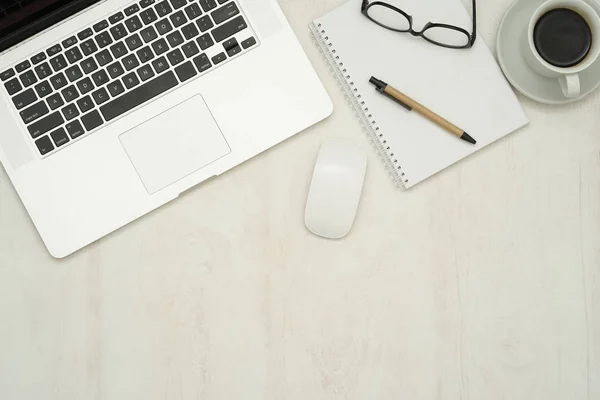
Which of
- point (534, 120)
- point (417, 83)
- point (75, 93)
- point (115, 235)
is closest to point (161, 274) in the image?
point (115, 235)

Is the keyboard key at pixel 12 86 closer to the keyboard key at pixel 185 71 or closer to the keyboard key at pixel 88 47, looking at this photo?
the keyboard key at pixel 88 47

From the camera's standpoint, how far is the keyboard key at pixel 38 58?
784 millimetres

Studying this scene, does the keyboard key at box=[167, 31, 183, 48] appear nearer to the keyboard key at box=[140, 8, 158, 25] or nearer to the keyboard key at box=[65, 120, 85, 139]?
the keyboard key at box=[140, 8, 158, 25]

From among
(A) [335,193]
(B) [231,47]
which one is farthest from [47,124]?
(A) [335,193]

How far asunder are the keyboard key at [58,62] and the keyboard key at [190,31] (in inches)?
5.7

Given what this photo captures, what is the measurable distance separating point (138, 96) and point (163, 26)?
9 centimetres

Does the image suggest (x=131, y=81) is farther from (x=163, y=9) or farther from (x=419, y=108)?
(x=419, y=108)

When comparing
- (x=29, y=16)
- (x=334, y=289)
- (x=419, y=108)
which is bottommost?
(x=334, y=289)

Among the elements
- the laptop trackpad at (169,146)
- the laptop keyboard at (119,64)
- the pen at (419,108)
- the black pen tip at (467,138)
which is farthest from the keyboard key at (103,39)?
the black pen tip at (467,138)

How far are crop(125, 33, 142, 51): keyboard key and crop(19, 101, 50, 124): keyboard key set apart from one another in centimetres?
12

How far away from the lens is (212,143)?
788 millimetres

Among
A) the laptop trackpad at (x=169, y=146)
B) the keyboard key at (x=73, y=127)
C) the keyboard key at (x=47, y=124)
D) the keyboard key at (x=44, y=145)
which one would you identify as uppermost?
the keyboard key at (x=47, y=124)

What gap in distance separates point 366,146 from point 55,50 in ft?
1.26

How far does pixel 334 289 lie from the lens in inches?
31.3
